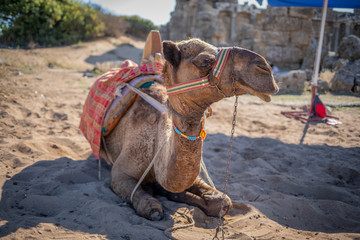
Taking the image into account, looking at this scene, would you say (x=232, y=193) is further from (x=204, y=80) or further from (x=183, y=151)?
(x=204, y=80)

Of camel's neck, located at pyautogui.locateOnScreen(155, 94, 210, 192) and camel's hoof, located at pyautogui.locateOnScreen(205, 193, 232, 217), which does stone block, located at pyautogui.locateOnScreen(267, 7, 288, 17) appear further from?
camel's neck, located at pyautogui.locateOnScreen(155, 94, 210, 192)

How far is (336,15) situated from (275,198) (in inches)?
941

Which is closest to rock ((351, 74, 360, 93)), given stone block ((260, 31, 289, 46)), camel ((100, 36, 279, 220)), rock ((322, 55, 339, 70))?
rock ((322, 55, 339, 70))

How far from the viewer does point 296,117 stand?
6.90m

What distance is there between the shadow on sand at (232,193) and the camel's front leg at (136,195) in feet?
0.26

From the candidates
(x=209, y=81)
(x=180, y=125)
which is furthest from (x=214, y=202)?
(x=209, y=81)

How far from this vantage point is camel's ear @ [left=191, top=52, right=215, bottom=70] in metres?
1.88

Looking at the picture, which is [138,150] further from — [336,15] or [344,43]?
[336,15]

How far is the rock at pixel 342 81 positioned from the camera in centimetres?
985

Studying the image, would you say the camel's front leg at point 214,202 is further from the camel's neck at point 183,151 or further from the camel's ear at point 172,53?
the camel's ear at point 172,53

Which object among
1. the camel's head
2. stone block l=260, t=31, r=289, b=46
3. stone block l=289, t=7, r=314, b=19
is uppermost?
stone block l=289, t=7, r=314, b=19

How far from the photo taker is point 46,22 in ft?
58.0

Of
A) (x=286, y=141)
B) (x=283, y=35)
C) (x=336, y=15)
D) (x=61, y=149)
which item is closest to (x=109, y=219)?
(x=61, y=149)

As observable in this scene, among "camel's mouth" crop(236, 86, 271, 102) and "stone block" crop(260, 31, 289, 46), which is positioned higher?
"stone block" crop(260, 31, 289, 46)
